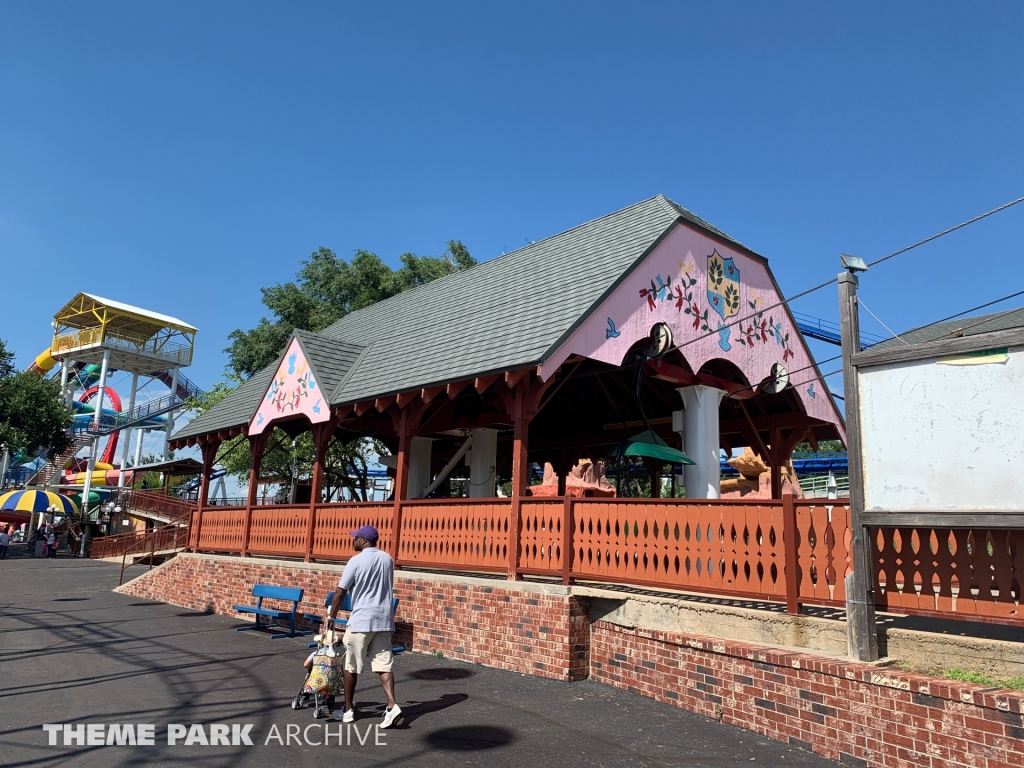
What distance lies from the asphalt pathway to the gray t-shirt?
867 millimetres

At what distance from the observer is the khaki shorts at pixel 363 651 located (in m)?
6.43

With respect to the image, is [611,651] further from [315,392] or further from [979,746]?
[315,392]

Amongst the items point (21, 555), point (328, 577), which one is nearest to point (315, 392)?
point (328, 577)

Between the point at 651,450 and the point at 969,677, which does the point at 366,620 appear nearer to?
the point at 969,677

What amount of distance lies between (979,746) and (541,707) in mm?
3676

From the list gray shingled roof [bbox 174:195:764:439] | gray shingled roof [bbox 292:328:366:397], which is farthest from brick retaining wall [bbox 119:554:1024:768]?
gray shingled roof [bbox 292:328:366:397]

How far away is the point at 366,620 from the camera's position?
6438 millimetres

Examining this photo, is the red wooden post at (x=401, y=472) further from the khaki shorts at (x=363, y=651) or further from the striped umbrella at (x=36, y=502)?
the striped umbrella at (x=36, y=502)

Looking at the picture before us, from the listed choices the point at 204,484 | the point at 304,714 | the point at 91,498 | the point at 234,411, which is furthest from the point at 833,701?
the point at 91,498

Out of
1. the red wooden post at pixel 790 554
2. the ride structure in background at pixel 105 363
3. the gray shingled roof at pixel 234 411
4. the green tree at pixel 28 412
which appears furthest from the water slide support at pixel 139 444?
the red wooden post at pixel 790 554

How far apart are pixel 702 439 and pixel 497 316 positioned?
3931mm

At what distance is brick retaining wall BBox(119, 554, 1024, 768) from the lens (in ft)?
15.7

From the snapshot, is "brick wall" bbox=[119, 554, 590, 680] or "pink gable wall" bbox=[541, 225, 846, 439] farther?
"pink gable wall" bbox=[541, 225, 846, 439]

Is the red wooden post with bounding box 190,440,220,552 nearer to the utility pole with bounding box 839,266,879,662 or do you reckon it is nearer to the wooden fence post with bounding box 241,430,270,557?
the wooden fence post with bounding box 241,430,270,557
